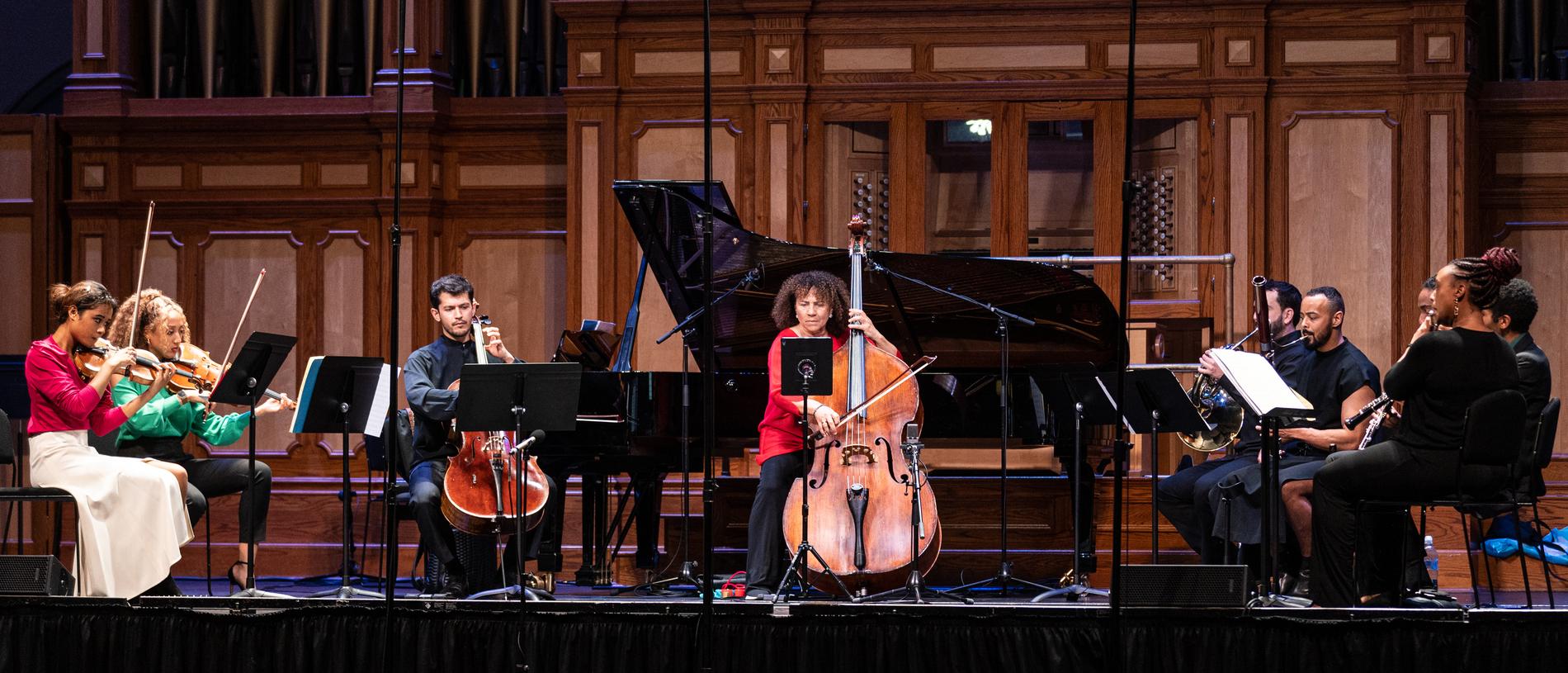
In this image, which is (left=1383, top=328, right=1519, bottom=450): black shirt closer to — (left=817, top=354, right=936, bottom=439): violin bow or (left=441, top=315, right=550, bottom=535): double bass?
(left=817, top=354, right=936, bottom=439): violin bow

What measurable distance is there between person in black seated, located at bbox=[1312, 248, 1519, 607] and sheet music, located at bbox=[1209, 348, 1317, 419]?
13.6 inches

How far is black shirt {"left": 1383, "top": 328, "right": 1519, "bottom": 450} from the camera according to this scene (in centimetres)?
476

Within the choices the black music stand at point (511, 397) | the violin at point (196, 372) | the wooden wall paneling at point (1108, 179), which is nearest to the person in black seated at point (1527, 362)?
the wooden wall paneling at point (1108, 179)

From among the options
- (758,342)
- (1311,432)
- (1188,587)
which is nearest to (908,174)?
(758,342)

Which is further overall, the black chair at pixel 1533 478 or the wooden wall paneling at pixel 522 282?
the wooden wall paneling at pixel 522 282

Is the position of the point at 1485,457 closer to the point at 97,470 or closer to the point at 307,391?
the point at 307,391

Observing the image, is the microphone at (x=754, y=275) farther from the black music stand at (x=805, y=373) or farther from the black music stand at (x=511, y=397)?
the black music stand at (x=511, y=397)

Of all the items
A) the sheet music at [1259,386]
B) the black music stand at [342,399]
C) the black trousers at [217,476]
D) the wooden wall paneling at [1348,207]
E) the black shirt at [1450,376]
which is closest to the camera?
the sheet music at [1259,386]

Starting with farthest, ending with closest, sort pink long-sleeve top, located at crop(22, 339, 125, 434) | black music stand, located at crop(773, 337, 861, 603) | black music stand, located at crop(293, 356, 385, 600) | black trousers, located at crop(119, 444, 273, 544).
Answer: black trousers, located at crop(119, 444, 273, 544) → black music stand, located at crop(293, 356, 385, 600) → pink long-sleeve top, located at crop(22, 339, 125, 434) → black music stand, located at crop(773, 337, 861, 603)

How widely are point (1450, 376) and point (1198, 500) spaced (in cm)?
127

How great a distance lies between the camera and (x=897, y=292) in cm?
583

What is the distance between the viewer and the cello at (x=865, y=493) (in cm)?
510

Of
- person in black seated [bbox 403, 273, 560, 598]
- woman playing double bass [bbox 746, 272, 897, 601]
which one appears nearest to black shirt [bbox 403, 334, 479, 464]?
person in black seated [bbox 403, 273, 560, 598]

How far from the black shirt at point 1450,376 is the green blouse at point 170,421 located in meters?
4.28
